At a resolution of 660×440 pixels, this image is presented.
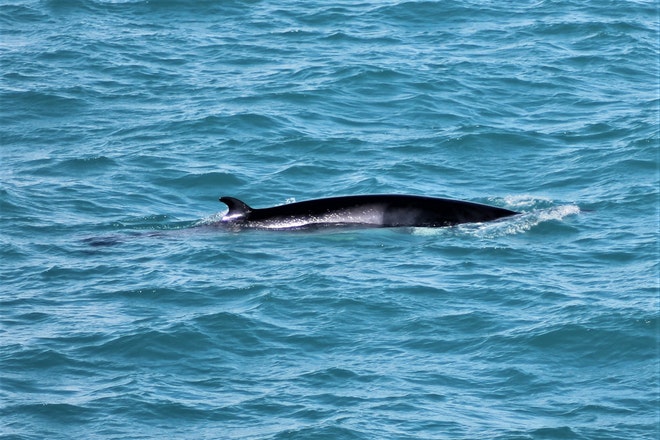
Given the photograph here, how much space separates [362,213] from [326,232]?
778mm

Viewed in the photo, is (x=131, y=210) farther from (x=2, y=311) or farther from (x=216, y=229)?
(x=2, y=311)

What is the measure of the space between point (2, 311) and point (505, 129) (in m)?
14.2

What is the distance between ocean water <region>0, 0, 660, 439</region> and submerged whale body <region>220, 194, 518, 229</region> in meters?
0.29

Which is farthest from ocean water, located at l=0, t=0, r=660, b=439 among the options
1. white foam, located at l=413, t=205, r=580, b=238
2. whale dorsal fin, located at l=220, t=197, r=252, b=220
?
whale dorsal fin, located at l=220, t=197, r=252, b=220

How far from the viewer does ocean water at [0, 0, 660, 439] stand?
17.3 meters

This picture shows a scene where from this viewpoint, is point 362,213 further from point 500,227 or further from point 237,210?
point 500,227

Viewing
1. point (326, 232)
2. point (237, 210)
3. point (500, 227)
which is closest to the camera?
point (326, 232)

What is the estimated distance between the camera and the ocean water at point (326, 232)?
683 inches

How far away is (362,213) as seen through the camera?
2378cm

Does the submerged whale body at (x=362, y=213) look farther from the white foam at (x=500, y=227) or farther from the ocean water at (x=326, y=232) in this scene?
the ocean water at (x=326, y=232)

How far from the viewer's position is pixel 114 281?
70.4 ft

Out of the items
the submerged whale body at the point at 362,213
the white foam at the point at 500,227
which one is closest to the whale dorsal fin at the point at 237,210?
the submerged whale body at the point at 362,213

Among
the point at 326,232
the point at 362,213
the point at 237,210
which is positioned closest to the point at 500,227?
the point at 362,213

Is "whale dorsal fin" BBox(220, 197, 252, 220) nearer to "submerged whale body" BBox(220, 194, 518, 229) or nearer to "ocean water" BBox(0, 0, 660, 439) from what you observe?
"submerged whale body" BBox(220, 194, 518, 229)
